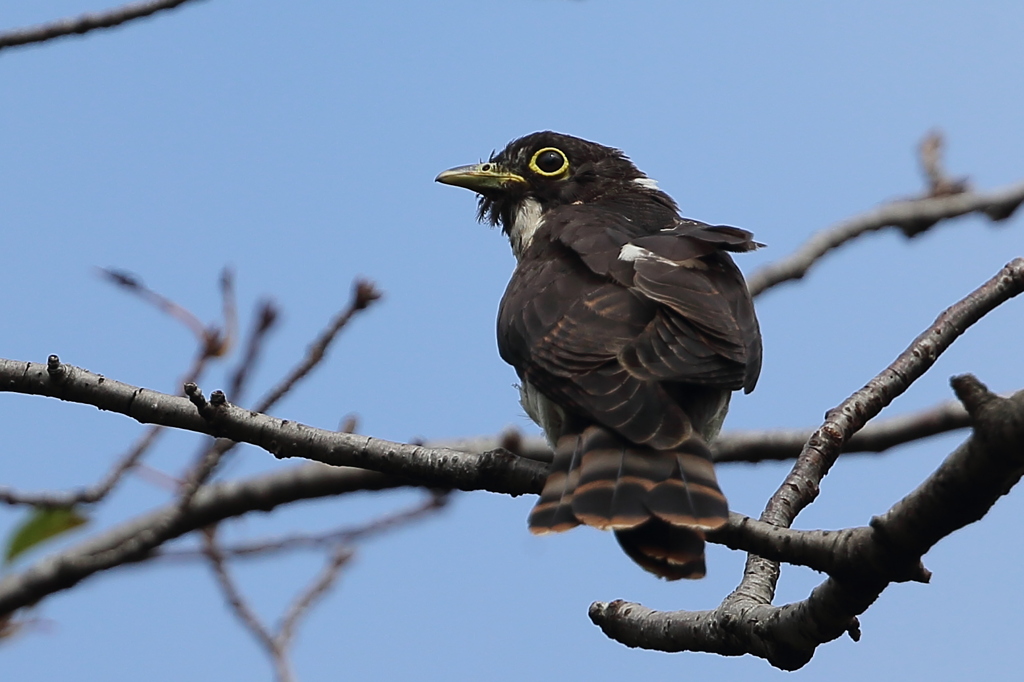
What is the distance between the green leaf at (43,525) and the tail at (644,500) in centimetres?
260

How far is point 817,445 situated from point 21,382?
2.59m

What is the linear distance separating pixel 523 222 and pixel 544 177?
0.98 feet

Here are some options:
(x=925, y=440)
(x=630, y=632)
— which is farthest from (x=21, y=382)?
(x=925, y=440)

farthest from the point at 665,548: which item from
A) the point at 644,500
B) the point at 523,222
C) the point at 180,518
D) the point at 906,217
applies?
the point at 906,217

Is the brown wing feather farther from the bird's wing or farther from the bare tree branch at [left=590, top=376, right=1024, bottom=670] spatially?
the bare tree branch at [left=590, top=376, right=1024, bottom=670]

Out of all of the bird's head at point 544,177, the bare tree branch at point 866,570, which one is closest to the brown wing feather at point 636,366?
the bare tree branch at point 866,570

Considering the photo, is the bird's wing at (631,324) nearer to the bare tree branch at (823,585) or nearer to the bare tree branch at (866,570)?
the bare tree branch at (823,585)

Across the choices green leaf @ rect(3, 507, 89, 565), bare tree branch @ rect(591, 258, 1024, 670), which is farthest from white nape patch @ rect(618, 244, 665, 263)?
green leaf @ rect(3, 507, 89, 565)

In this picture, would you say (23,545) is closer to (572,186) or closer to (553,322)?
(553,322)

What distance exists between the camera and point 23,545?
5.31 metres

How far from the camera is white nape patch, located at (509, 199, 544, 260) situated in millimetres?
6125

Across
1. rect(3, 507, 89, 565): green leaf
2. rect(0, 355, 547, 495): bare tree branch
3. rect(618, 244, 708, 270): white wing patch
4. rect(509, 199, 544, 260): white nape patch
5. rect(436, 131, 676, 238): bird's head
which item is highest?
rect(436, 131, 676, 238): bird's head

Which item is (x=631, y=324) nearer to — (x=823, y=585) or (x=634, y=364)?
(x=634, y=364)

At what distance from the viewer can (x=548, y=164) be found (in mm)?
6383
